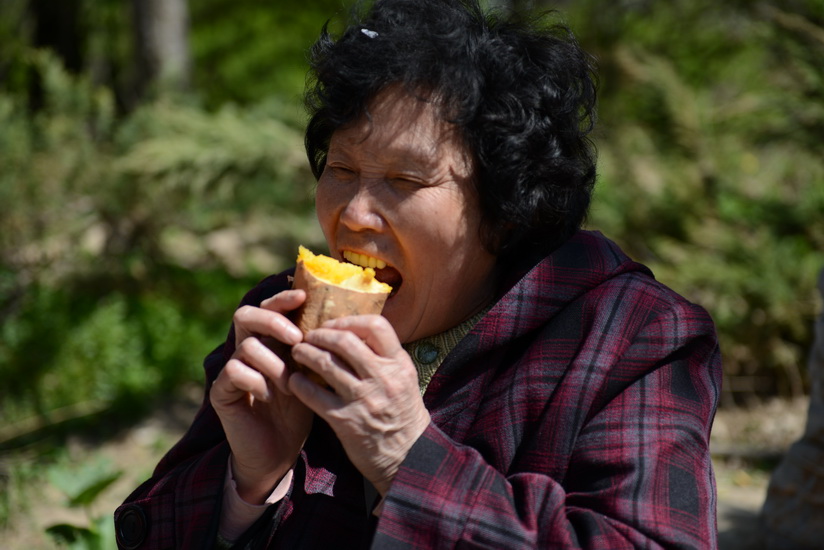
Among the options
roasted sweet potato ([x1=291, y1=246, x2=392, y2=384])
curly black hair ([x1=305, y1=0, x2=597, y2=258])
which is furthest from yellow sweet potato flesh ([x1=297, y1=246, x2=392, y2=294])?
curly black hair ([x1=305, y1=0, x2=597, y2=258])

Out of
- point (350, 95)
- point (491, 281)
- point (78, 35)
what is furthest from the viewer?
point (78, 35)

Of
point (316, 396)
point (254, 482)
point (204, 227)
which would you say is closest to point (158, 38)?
point (204, 227)

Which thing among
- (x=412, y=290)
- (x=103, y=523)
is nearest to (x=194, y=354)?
(x=103, y=523)

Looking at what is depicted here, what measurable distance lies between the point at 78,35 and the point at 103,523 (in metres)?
9.10

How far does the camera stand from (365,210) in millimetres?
1866

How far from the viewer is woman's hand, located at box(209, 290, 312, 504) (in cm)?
166

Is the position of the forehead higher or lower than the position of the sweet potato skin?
higher

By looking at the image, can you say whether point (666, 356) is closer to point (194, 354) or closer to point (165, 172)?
point (194, 354)

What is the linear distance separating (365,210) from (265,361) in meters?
0.42

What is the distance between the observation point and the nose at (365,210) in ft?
6.11

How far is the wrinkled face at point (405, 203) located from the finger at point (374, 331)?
0.35 metres

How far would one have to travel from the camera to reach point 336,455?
202 centimetres

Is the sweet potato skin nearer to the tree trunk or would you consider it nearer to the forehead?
the forehead

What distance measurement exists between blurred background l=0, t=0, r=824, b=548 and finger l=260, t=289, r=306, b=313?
9.15ft
